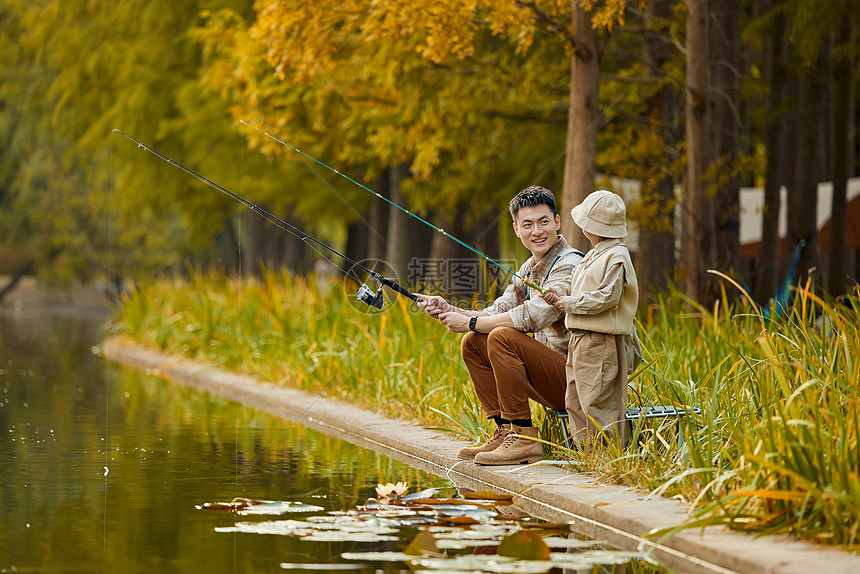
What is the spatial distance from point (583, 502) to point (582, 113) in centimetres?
632

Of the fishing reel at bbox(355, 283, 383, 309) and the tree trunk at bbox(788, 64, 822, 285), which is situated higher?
the tree trunk at bbox(788, 64, 822, 285)

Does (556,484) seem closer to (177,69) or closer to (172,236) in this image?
(177,69)

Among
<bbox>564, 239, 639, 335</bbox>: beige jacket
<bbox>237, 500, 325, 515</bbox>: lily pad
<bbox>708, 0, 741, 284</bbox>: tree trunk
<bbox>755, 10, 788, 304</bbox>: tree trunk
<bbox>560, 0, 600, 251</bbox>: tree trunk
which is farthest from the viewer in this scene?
<bbox>755, 10, 788, 304</bbox>: tree trunk

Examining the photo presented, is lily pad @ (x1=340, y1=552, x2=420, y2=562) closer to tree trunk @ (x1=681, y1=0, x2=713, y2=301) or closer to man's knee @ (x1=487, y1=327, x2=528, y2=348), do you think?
man's knee @ (x1=487, y1=327, x2=528, y2=348)

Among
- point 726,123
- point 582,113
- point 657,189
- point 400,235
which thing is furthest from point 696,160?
point 400,235

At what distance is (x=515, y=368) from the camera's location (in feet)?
28.6

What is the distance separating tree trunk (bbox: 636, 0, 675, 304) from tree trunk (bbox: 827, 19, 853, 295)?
2.28 m

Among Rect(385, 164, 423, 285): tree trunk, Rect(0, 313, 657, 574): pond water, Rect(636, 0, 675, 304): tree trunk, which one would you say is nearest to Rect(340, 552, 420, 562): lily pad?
Rect(0, 313, 657, 574): pond water

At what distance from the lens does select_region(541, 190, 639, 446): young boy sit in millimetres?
8125

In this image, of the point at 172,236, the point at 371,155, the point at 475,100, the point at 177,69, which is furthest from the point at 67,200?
the point at 475,100

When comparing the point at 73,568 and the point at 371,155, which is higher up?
the point at 371,155

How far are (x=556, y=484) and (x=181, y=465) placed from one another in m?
2.96

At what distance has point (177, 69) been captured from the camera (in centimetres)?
2653

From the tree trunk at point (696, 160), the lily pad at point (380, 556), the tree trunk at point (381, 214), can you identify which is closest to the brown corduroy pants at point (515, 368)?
the lily pad at point (380, 556)
